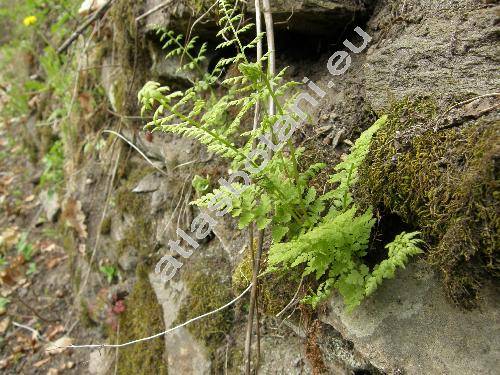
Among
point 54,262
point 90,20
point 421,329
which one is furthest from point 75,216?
point 421,329

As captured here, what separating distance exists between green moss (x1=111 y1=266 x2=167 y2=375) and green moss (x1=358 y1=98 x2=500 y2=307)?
2.09m

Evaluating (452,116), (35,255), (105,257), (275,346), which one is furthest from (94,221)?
(452,116)

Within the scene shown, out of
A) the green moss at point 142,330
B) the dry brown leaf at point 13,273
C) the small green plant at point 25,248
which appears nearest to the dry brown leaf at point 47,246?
the small green plant at point 25,248

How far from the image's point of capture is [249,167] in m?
2.33

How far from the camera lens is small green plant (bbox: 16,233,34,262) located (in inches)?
226

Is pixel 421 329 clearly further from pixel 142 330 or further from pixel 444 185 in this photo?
pixel 142 330

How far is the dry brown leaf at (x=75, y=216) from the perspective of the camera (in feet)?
16.4

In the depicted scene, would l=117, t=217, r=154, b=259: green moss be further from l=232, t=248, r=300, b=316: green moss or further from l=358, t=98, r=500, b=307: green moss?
l=358, t=98, r=500, b=307: green moss

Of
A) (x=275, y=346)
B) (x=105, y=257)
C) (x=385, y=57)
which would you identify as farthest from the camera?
(x=105, y=257)

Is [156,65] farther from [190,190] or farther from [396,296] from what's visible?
[396,296]

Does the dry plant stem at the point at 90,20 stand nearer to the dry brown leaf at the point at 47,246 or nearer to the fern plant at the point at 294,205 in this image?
the dry brown leaf at the point at 47,246

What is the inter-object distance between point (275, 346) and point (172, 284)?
47.0 inches

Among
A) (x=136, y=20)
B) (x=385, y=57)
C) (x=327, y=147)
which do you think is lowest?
(x=327, y=147)

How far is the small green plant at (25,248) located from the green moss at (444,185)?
480cm
